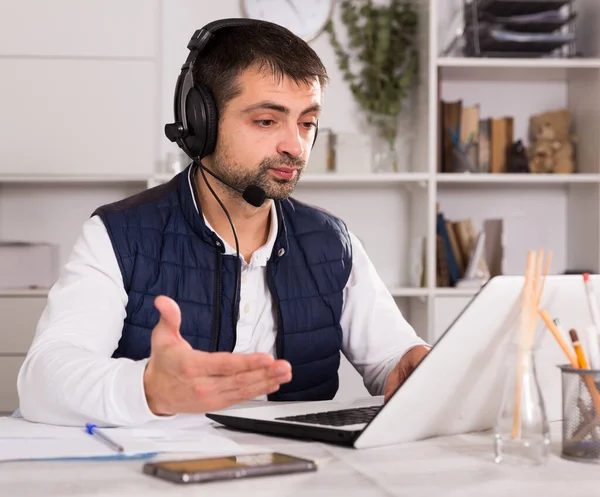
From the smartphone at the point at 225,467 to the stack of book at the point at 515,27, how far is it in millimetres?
2405

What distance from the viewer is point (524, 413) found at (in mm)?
893

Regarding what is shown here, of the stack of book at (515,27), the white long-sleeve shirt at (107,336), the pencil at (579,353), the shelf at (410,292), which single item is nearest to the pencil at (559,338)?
the pencil at (579,353)

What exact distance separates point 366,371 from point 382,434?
0.73 m

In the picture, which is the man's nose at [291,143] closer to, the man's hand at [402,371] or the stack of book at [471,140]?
the man's hand at [402,371]

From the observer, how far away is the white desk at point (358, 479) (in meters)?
0.81

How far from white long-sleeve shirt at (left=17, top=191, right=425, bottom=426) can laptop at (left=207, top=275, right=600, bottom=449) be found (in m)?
0.16

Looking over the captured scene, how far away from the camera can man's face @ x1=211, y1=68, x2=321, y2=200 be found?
5.35ft

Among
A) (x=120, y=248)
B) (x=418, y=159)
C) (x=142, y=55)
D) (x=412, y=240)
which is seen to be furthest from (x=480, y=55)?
(x=120, y=248)

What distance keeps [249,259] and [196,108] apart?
1.02 ft

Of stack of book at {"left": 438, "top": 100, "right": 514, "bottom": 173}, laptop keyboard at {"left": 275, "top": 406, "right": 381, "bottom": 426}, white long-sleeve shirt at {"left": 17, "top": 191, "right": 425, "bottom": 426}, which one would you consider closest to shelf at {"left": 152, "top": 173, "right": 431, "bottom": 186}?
stack of book at {"left": 438, "top": 100, "right": 514, "bottom": 173}

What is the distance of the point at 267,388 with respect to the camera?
2.98 feet

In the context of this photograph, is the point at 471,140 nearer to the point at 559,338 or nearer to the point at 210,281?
the point at 210,281

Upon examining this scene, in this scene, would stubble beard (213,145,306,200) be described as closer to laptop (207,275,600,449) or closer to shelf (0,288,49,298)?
laptop (207,275,600,449)

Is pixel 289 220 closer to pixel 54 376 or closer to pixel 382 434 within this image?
pixel 54 376
